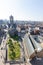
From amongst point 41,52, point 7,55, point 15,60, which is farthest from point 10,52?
point 41,52

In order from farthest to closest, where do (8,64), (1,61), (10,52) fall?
1. (10,52)
2. (1,61)
3. (8,64)

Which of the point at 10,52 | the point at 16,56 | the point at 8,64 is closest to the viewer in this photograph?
the point at 8,64

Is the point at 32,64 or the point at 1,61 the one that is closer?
the point at 32,64

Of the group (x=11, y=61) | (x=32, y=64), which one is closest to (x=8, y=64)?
(x=11, y=61)

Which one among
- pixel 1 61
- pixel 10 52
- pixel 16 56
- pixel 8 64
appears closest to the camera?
pixel 8 64

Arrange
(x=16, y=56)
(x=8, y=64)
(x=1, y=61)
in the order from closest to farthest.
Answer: (x=8, y=64)
(x=1, y=61)
(x=16, y=56)

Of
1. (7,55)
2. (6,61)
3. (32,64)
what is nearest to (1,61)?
(6,61)

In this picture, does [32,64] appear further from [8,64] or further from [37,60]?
[8,64]

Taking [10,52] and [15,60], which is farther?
[10,52]

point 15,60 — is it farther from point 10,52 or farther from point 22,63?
point 10,52
